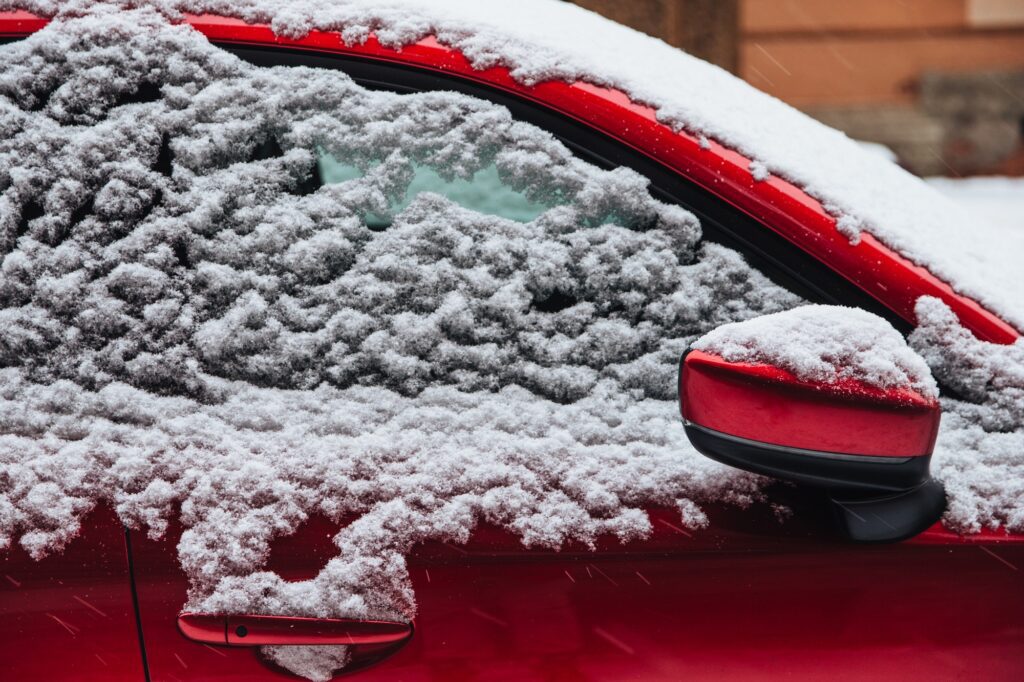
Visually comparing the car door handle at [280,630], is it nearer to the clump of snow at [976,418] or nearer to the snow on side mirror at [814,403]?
the snow on side mirror at [814,403]

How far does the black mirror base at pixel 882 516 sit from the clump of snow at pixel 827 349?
211 mm

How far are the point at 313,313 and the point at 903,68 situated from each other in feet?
31.3

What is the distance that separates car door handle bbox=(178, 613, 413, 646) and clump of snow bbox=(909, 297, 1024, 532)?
2.94ft

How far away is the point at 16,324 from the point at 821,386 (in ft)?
4.19

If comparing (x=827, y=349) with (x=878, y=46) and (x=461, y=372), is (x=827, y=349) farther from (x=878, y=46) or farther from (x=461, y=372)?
(x=878, y=46)

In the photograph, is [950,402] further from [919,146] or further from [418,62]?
[919,146]

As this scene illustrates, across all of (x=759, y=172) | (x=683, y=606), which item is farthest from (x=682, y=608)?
(x=759, y=172)

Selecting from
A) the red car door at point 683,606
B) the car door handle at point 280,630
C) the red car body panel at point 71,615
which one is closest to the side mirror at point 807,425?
the red car door at point 683,606

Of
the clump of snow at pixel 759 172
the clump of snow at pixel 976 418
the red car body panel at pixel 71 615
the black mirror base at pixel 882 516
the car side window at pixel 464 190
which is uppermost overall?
the clump of snow at pixel 759 172

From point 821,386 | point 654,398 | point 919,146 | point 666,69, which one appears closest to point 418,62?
point 666,69

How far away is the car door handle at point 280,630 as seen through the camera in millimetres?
1167

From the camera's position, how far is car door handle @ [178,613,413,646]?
1.17 meters

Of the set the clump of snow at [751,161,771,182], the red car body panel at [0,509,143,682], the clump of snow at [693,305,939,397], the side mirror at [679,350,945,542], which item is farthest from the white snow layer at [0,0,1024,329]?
the red car body panel at [0,509,143,682]

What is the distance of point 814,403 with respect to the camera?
42.1 inches
